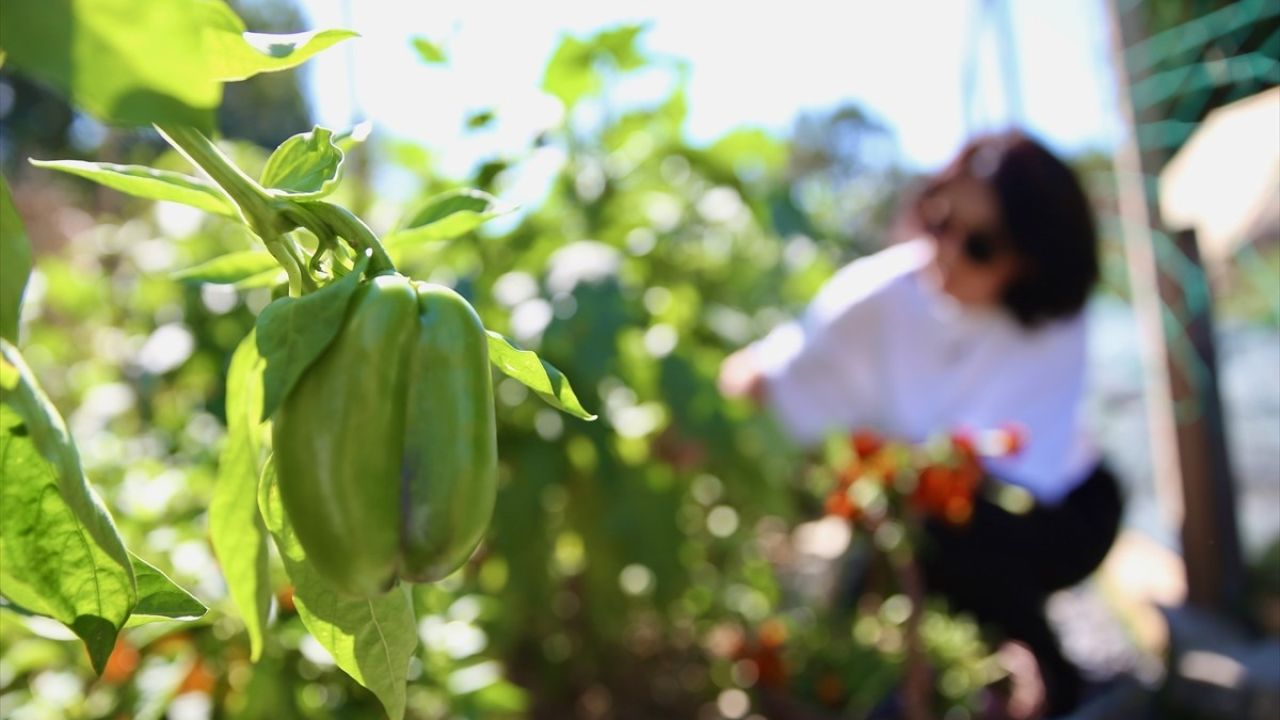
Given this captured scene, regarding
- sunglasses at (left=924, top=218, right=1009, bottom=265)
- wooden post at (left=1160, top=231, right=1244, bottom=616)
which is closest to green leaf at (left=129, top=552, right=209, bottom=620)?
sunglasses at (left=924, top=218, right=1009, bottom=265)

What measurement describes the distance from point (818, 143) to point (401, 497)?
811 cm

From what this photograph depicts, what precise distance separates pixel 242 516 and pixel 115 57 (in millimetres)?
168

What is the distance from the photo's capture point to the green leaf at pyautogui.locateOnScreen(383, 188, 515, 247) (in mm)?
347

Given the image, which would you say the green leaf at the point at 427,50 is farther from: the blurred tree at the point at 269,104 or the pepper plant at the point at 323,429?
the blurred tree at the point at 269,104

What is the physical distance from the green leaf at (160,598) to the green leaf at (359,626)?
3 centimetres

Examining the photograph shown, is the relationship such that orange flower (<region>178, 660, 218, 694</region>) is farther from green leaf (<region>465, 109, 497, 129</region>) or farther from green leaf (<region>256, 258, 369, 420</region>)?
green leaf (<region>256, 258, 369, 420</region>)

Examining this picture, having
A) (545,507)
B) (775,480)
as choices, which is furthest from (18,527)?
(775,480)

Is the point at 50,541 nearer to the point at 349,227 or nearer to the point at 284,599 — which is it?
the point at 349,227

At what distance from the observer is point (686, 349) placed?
1.40 m

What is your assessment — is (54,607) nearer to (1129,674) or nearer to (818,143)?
(1129,674)

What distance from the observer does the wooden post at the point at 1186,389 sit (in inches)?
78.2

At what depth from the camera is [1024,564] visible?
→ 1.86 metres

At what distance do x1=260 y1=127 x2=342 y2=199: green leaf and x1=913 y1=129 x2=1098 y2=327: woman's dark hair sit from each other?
1759 millimetres

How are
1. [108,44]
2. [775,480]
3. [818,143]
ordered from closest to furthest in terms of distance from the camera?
[108,44] < [775,480] < [818,143]
